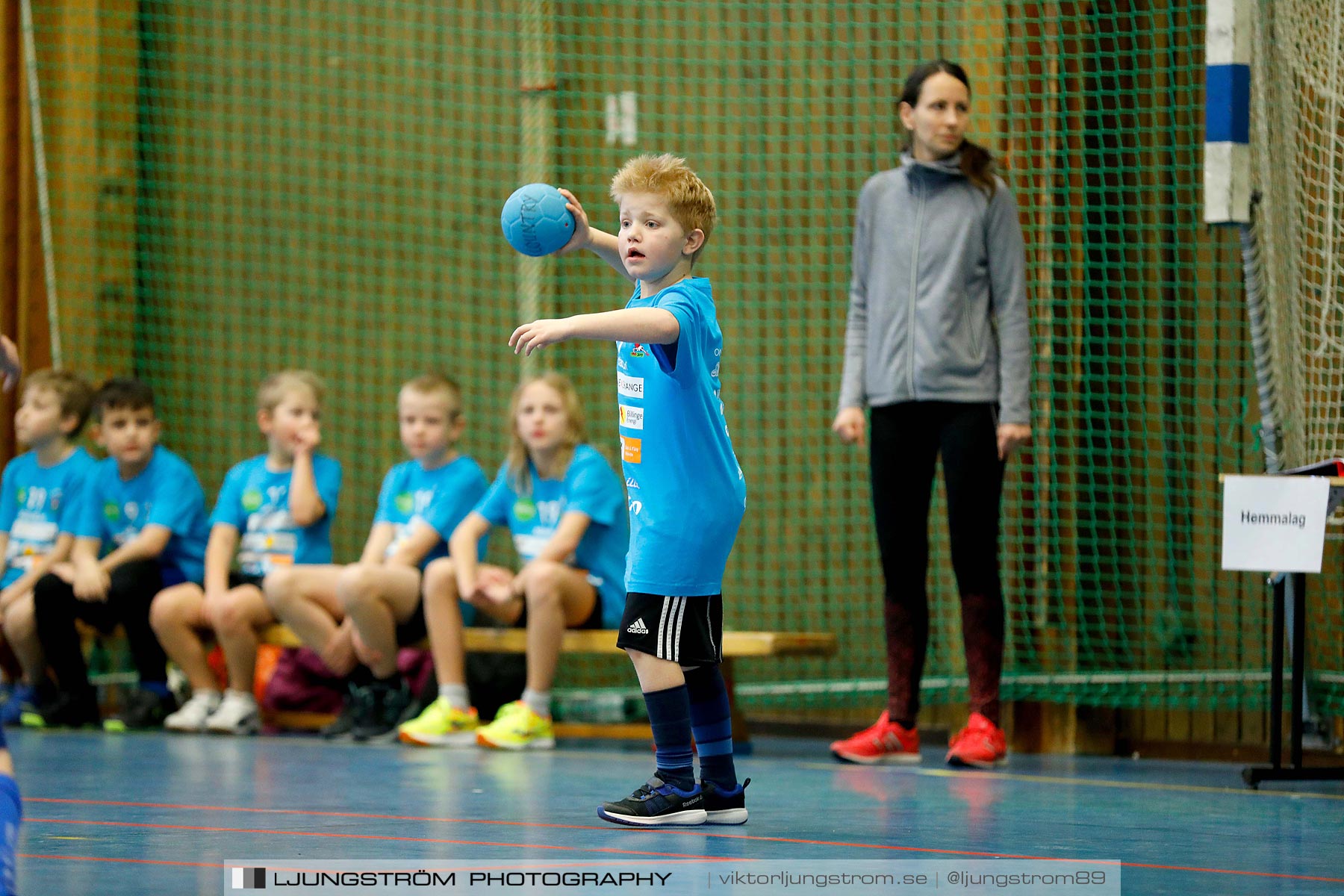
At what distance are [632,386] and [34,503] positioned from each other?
3.54 m

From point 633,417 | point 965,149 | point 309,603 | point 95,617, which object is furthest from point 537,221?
point 95,617

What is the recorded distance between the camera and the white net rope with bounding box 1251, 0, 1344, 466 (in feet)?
13.5

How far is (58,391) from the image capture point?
19.1 ft

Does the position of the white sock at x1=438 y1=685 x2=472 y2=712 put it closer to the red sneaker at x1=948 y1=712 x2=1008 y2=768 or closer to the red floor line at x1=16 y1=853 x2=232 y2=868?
the red sneaker at x1=948 y1=712 x2=1008 y2=768

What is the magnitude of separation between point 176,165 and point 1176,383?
4373 mm

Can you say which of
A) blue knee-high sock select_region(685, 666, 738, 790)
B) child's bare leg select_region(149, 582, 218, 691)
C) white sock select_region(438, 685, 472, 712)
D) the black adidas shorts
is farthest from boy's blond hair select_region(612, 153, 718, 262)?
child's bare leg select_region(149, 582, 218, 691)

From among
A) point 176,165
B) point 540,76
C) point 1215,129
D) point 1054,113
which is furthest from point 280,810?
point 176,165

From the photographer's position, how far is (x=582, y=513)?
195 inches

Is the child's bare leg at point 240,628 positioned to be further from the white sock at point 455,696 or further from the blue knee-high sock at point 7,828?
the blue knee-high sock at point 7,828

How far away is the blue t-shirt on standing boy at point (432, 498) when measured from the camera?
5.29 metres

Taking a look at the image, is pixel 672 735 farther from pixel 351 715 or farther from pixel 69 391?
pixel 69 391

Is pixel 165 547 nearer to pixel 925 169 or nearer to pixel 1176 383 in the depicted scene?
pixel 925 169

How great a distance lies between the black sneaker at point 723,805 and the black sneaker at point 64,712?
3157mm

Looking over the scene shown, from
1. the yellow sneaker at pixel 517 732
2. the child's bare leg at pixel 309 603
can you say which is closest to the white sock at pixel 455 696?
the yellow sneaker at pixel 517 732
